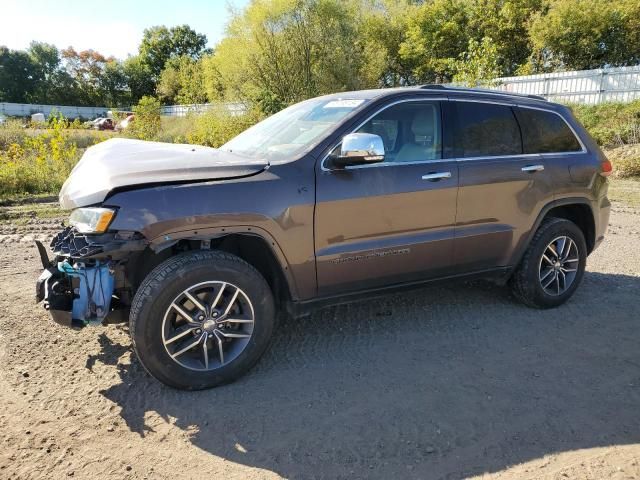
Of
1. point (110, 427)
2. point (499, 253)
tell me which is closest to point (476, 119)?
point (499, 253)

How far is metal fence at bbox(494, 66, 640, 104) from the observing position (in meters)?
20.1

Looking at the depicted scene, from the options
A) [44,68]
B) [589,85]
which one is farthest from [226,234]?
[44,68]

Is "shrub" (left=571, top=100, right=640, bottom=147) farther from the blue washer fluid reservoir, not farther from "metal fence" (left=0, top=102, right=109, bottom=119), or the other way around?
"metal fence" (left=0, top=102, right=109, bottom=119)

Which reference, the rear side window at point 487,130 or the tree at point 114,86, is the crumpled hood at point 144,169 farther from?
the tree at point 114,86

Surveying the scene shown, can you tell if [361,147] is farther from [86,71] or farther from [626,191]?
[86,71]

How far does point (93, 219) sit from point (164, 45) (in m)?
72.1

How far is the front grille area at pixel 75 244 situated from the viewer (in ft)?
9.79

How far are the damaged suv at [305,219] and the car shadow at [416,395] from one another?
0.33 meters

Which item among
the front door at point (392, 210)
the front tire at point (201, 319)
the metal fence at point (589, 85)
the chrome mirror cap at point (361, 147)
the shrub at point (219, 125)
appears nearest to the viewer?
the front tire at point (201, 319)

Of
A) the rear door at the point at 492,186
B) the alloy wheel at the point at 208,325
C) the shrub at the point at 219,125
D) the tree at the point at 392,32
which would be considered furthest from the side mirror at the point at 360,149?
the tree at the point at 392,32

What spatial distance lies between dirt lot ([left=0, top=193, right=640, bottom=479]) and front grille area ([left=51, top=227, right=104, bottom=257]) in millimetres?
908

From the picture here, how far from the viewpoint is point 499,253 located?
438 cm

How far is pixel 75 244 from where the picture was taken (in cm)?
312

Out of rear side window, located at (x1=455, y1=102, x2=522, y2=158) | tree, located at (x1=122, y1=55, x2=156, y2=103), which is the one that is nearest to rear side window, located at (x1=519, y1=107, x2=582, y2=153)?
rear side window, located at (x1=455, y1=102, x2=522, y2=158)
